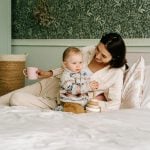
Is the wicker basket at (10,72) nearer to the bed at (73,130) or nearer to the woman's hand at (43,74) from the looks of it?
the woman's hand at (43,74)

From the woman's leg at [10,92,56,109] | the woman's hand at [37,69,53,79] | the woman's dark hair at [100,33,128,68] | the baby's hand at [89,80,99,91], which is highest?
the woman's dark hair at [100,33,128,68]

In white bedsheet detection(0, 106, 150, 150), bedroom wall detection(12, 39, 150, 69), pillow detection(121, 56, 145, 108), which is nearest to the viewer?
white bedsheet detection(0, 106, 150, 150)

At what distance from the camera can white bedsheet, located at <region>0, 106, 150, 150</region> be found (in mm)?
1323

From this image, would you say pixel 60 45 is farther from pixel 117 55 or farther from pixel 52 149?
pixel 52 149

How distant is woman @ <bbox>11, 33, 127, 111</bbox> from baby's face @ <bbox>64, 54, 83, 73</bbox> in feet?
0.43

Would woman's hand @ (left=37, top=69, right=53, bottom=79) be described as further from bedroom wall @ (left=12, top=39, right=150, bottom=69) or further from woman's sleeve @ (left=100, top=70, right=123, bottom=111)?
bedroom wall @ (left=12, top=39, right=150, bottom=69)

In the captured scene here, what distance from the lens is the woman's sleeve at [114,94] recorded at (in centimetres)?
237

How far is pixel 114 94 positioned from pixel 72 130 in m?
0.88

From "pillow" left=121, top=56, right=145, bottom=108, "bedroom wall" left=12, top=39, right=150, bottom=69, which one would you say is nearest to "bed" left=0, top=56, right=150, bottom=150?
"pillow" left=121, top=56, right=145, bottom=108

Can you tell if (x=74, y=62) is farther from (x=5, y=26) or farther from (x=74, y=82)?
(x=5, y=26)

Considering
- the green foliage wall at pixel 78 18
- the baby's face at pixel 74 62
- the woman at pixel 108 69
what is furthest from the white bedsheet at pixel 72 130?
the green foliage wall at pixel 78 18

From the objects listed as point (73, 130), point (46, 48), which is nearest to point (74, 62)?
point (73, 130)

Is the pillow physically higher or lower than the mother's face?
lower

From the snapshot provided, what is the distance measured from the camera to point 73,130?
1.58 metres
